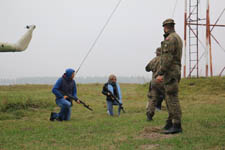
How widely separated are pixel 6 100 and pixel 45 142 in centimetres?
686

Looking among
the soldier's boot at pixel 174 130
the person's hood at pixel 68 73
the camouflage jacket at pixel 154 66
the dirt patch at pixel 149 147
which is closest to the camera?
the dirt patch at pixel 149 147

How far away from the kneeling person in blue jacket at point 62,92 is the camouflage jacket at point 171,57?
13.0 feet

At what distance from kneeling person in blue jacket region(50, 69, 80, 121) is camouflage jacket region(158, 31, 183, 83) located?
13.0 feet

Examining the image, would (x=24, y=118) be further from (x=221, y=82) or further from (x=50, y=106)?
(x=221, y=82)

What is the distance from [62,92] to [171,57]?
4.41 meters

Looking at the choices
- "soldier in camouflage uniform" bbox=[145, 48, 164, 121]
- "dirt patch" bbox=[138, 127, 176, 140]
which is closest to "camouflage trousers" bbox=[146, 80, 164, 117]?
"soldier in camouflage uniform" bbox=[145, 48, 164, 121]

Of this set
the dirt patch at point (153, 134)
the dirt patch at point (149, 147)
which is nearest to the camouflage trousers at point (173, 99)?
the dirt patch at point (153, 134)

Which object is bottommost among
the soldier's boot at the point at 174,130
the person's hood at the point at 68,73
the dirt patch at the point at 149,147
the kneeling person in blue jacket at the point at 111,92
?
the dirt patch at the point at 149,147

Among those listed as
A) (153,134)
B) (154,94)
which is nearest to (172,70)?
(153,134)

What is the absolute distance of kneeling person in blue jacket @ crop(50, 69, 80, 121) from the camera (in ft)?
28.7

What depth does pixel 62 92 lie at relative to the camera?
29.2 feet

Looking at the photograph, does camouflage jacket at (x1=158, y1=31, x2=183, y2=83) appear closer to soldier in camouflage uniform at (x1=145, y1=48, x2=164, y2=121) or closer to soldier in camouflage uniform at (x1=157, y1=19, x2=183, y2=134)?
soldier in camouflage uniform at (x1=157, y1=19, x2=183, y2=134)

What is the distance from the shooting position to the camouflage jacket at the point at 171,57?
5.54 m

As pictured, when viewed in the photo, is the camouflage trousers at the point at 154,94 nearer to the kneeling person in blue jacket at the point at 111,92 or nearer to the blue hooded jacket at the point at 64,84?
the kneeling person in blue jacket at the point at 111,92
